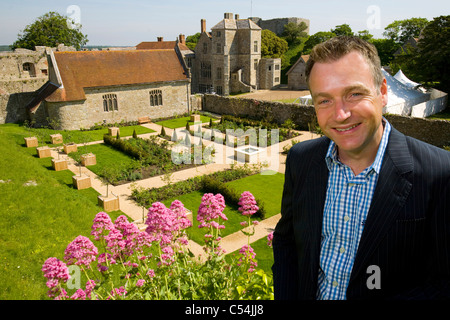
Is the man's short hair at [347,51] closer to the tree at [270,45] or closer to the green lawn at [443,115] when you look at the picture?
the green lawn at [443,115]

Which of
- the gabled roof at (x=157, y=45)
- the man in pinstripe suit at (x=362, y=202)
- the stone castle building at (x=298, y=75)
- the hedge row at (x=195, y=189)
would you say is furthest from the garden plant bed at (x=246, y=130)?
the gabled roof at (x=157, y=45)

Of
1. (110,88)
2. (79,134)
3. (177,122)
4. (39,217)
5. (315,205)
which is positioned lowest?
(39,217)

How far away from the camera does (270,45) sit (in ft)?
158

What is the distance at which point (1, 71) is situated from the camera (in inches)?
1414

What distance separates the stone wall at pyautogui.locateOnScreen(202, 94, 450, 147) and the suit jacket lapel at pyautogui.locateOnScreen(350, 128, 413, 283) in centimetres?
2027

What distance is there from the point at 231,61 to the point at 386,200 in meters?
41.4

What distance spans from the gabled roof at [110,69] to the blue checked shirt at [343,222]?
25.7 metres

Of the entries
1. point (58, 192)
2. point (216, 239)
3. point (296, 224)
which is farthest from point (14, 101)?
point (296, 224)

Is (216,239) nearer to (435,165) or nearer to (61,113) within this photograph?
(435,165)

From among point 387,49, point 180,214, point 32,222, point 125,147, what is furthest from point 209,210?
point 387,49

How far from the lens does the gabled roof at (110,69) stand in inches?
987

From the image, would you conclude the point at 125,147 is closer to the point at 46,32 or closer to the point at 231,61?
the point at 231,61

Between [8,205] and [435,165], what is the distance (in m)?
12.3
